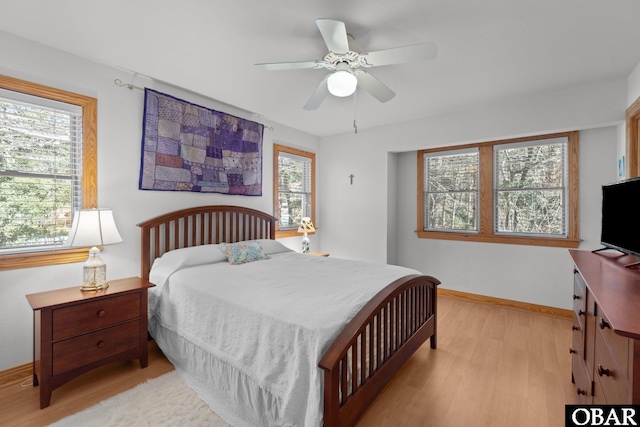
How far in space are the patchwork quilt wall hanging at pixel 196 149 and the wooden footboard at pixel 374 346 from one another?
2.44 m

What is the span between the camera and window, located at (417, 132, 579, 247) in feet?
11.5

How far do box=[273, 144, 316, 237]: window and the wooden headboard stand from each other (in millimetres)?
436

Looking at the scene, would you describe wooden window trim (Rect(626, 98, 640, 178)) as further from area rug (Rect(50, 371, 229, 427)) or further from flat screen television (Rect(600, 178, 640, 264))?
area rug (Rect(50, 371, 229, 427))

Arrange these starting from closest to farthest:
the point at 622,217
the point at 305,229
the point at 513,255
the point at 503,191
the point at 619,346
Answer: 1. the point at 619,346
2. the point at 622,217
3. the point at 513,255
4. the point at 503,191
5. the point at 305,229

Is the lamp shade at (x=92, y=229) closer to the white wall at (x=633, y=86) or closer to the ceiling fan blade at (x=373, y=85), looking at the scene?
the ceiling fan blade at (x=373, y=85)

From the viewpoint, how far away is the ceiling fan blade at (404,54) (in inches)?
70.1

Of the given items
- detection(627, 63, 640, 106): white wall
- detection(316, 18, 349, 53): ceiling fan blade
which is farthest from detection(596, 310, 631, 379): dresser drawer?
detection(627, 63, 640, 106): white wall

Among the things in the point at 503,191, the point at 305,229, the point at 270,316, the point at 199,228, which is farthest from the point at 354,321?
the point at 503,191

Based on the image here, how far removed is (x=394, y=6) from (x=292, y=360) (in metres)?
2.18

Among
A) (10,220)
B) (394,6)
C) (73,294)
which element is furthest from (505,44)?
(10,220)

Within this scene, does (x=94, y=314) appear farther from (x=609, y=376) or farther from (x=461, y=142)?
(x=461, y=142)

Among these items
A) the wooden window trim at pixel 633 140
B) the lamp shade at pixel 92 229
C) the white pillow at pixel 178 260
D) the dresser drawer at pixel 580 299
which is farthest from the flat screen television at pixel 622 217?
the lamp shade at pixel 92 229

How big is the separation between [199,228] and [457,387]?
291 cm

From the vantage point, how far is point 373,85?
2.32m
